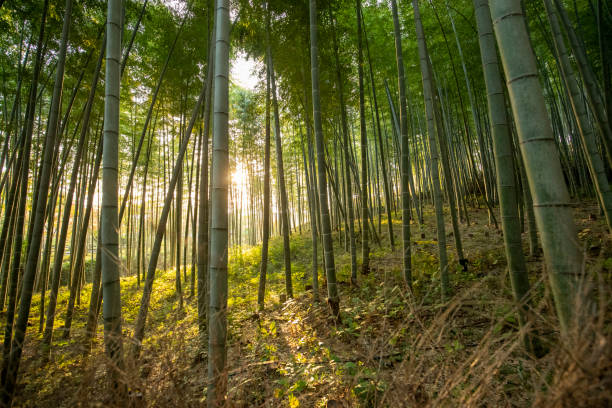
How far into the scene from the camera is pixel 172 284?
7.38 metres

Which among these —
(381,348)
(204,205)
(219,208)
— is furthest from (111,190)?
(381,348)

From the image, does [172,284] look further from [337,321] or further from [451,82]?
[451,82]

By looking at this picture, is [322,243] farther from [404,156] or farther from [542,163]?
[542,163]

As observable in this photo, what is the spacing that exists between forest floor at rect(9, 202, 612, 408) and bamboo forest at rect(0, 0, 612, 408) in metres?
0.02

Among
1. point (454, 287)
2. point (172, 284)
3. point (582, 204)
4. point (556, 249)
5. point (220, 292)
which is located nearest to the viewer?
point (556, 249)

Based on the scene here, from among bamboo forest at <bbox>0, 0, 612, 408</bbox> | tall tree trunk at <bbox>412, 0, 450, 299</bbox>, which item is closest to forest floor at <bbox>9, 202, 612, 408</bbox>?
bamboo forest at <bbox>0, 0, 612, 408</bbox>

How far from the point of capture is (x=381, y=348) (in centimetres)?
118

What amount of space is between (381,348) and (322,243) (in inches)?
99.7

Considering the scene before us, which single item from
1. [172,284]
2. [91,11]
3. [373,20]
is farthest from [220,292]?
[172,284]

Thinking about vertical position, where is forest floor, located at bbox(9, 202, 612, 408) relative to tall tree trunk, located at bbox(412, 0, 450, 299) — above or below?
below

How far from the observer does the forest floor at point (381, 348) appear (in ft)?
3.13

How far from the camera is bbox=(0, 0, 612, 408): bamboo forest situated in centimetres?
104

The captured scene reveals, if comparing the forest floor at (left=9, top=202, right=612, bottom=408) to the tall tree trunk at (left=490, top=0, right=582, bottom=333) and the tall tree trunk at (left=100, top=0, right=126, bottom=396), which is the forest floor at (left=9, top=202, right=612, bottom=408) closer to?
the tall tree trunk at (left=490, top=0, right=582, bottom=333)

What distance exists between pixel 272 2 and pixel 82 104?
4.19 m
